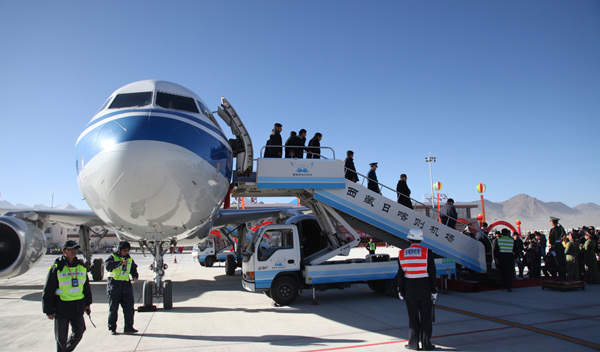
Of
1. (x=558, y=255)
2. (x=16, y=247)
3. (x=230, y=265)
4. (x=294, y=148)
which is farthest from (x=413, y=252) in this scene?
(x=230, y=265)

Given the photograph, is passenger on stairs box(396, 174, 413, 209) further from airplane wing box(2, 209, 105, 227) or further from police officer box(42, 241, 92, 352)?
airplane wing box(2, 209, 105, 227)

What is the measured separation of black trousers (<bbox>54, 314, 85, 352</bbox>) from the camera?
4918 mm

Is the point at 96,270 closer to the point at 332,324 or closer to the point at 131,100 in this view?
the point at 131,100

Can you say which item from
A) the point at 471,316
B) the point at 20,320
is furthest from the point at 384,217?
the point at 20,320

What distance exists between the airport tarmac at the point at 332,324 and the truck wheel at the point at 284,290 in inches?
9.4

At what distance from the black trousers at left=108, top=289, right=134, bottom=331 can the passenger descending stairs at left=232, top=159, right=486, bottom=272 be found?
364 centimetres

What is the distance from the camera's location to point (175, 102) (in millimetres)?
7375

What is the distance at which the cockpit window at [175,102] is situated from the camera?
7.16 meters

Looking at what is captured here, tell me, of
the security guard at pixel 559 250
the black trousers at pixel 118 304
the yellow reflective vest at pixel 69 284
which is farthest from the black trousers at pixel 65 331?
the security guard at pixel 559 250

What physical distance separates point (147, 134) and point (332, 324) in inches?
186

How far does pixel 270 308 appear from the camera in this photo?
8.99 meters

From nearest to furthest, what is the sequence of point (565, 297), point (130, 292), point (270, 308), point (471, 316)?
point (130, 292), point (471, 316), point (270, 308), point (565, 297)

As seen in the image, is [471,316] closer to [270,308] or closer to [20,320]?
[270,308]

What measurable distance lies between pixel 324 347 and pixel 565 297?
7.78 m
